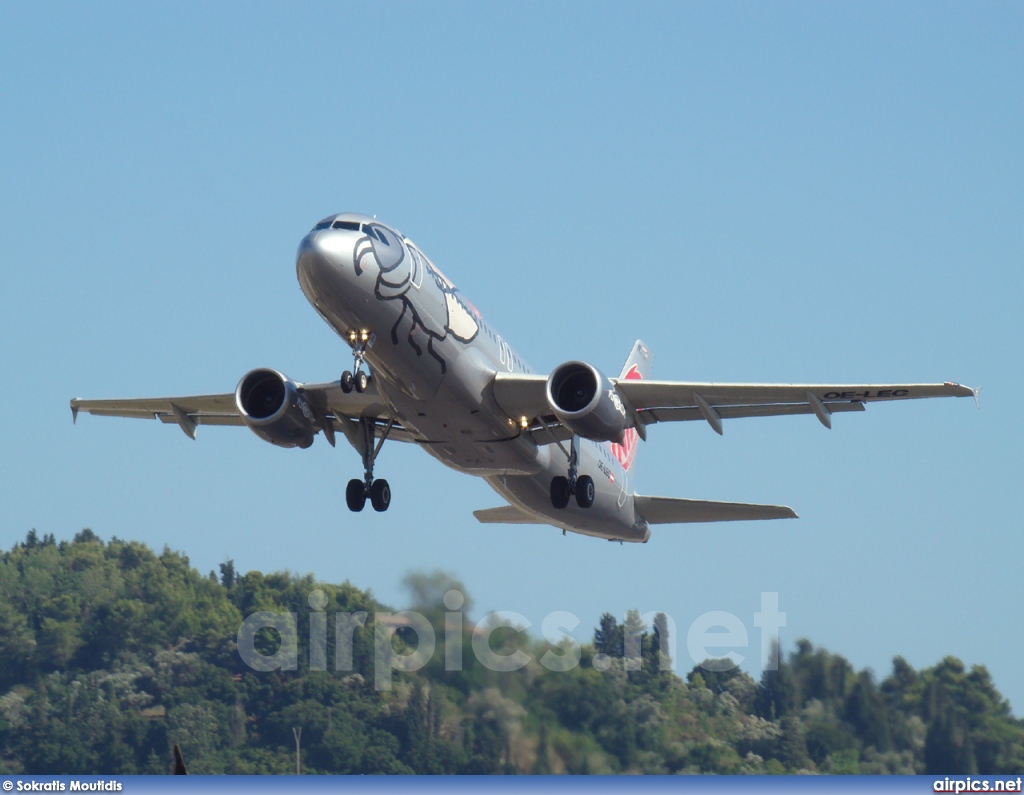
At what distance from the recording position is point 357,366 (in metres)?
27.0

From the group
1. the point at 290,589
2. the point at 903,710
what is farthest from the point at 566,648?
the point at 290,589

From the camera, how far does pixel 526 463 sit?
31.3 meters

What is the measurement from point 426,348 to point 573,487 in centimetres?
590

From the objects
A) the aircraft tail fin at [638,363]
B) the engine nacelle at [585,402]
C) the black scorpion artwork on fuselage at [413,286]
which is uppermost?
the aircraft tail fin at [638,363]

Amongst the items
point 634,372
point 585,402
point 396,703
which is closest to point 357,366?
point 585,402

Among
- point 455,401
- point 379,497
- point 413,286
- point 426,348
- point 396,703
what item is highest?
point 413,286

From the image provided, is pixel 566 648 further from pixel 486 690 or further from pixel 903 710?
pixel 903 710

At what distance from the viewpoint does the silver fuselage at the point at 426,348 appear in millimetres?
26000

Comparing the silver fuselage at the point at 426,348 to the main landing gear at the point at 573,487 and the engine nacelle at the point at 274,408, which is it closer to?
the main landing gear at the point at 573,487

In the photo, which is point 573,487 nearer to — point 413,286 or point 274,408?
point 274,408

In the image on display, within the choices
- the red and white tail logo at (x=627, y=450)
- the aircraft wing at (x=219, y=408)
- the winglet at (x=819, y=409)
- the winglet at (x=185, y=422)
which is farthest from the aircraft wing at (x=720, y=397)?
the winglet at (x=185, y=422)

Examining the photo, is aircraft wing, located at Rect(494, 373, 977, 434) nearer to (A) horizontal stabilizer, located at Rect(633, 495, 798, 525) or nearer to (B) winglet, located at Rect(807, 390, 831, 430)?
(B) winglet, located at Rect(807, 390, 831, 430)

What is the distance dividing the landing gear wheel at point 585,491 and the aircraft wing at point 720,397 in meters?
1.11

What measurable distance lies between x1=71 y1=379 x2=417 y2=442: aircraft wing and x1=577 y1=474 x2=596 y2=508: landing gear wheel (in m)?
3.62
